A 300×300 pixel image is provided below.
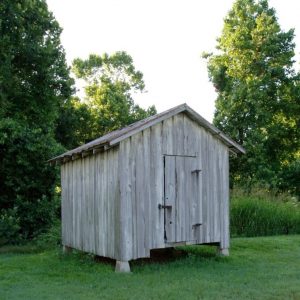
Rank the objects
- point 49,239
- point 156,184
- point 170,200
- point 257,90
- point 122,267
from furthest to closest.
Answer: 1. point 257,90
2. point 49,239
3. point 170,200
4. point 156,184
5. point 122,267

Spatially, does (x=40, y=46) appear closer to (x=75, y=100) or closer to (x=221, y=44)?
(x=221, y=44)

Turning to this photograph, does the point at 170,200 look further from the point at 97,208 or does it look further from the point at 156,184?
the point at 97,208

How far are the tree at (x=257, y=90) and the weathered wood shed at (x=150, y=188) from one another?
13.8m

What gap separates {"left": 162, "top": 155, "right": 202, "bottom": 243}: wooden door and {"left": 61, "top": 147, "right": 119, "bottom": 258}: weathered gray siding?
1285mm

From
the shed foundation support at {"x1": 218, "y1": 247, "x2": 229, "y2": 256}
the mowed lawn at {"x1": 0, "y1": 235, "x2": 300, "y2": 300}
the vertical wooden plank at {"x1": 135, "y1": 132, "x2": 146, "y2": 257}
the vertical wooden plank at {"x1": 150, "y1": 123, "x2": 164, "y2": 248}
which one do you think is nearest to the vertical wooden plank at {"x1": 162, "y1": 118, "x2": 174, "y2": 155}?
the vertical wooden plank at {"x1": 150, "y1": 123, "x2": 164, "y2": 248}

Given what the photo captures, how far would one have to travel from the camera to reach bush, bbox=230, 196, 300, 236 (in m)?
17.2

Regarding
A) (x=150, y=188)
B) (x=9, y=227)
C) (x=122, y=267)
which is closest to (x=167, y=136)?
(x=150, y=188)

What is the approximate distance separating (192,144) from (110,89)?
30.7m

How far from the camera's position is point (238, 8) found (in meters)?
30.4

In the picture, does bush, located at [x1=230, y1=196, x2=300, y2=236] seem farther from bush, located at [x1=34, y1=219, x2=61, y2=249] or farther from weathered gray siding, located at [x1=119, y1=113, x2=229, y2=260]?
bush, located at [x1=34, y1=219, x2=61, y2=249]

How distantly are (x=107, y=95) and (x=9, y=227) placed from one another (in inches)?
1018

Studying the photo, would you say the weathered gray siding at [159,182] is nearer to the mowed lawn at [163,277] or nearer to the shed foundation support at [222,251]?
the shed foundation support at [222,251]

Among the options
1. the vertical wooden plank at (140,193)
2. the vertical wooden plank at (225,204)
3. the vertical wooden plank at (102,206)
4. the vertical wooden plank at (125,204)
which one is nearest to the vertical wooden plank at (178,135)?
the vertical wooden plank at (140,193)

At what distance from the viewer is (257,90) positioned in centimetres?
2698
